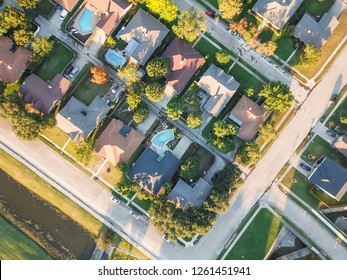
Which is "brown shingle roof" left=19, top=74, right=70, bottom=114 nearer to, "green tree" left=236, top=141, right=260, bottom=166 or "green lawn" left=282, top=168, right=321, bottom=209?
"green tree" left=236, top=141, right=260, bottom=166

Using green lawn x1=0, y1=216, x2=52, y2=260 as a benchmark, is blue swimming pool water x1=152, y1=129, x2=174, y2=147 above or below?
above

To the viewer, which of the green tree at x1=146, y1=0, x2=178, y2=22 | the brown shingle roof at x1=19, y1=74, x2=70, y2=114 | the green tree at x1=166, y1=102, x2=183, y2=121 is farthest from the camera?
the brown shingle roof at x1=19, y1=74, x2=70, y2=114

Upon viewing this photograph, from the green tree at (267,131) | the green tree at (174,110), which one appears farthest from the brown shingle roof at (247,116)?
the green tree at (174,110)

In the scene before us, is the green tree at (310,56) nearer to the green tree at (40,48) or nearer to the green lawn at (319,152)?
the green lawn at (319,152)

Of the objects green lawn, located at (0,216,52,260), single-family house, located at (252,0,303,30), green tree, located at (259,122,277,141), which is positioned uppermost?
single-family house, located at (252,0,303,30)

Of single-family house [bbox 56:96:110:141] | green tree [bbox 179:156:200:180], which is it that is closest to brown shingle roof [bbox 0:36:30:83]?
single-family house [bbox 56:96:110:141]

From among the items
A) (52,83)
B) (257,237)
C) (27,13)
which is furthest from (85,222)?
(27,13)

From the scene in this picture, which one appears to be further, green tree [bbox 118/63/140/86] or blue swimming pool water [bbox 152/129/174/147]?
blue swimming pool water [bbox 152/129/174/147]
